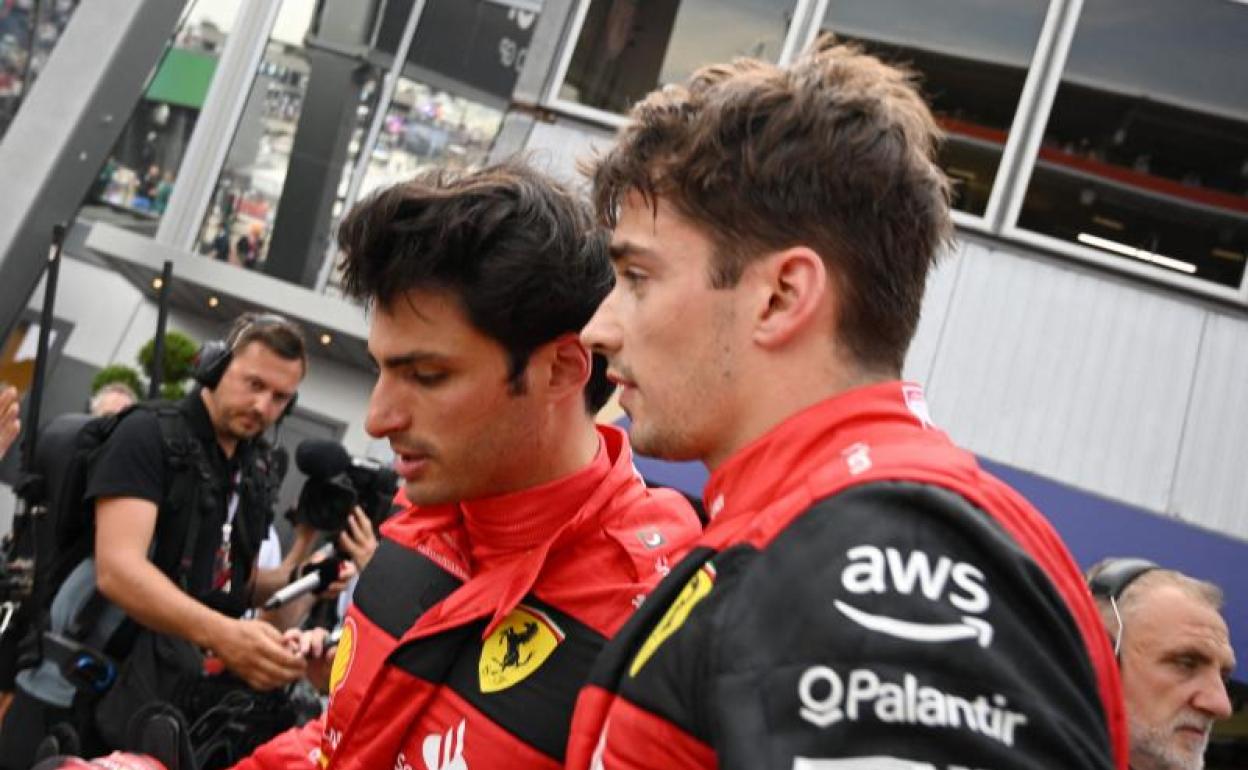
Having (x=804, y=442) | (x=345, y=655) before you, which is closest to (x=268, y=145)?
(x=345, y=655)

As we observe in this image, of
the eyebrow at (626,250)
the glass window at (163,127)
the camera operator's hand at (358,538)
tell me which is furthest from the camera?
the glass window at (163,127)

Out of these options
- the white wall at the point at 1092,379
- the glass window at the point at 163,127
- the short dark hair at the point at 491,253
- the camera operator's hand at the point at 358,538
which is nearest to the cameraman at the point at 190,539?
the camera operator's hand at the point at 358,538

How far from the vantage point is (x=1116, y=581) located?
3.26 m

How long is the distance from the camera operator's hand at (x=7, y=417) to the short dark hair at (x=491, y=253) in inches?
110

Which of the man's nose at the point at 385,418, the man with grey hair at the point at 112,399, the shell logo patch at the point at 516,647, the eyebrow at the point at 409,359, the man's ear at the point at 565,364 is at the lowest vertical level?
the man with grey hair at the point at 112,399

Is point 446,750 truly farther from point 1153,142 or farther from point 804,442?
point 1153,142

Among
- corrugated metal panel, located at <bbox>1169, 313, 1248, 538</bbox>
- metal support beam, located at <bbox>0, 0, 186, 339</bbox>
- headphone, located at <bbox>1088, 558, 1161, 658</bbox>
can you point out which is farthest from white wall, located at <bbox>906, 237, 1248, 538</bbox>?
headphone, located at <bbox>1088, 558, 1161, 658</bbox>

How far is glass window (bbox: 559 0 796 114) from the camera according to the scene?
963 centimetres

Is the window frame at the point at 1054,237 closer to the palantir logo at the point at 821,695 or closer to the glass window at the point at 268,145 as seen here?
the palantir logo at the point at 821,695

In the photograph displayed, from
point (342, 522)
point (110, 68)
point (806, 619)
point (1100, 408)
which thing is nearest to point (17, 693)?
point (342, 522)

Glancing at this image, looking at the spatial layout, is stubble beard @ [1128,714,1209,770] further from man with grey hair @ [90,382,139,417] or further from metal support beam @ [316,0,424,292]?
metal support beam @ [316,0,424,292]

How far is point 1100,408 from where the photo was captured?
8688mm

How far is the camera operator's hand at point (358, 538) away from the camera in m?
4.25

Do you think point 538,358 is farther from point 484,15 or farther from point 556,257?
point 484,15
